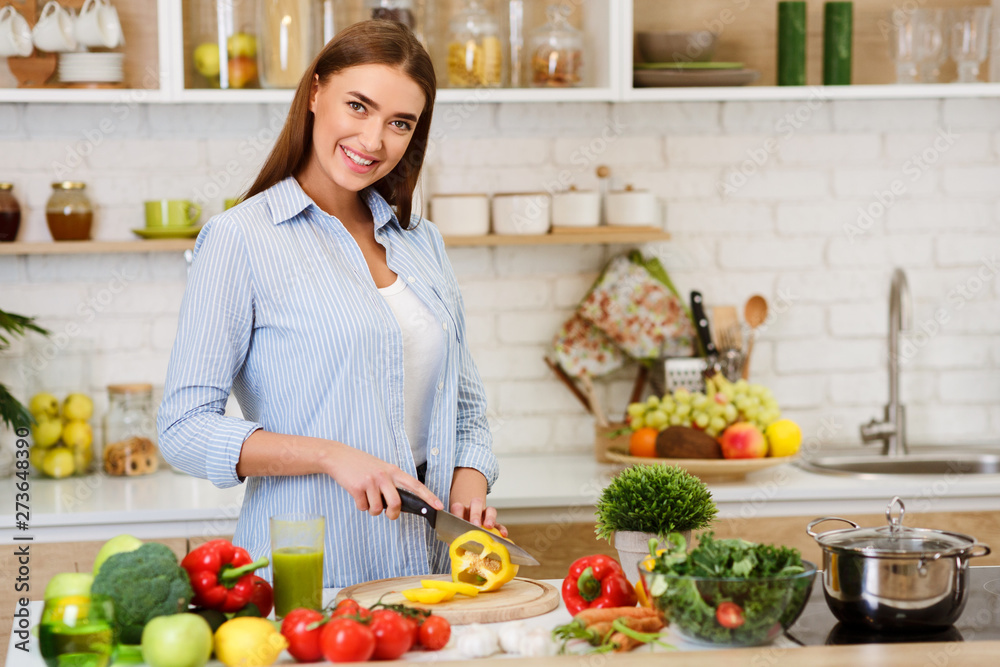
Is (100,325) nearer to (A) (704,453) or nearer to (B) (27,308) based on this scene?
(B) (27,308)

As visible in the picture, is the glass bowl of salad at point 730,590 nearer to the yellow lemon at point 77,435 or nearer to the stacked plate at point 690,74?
the stacked plate at point 690,74

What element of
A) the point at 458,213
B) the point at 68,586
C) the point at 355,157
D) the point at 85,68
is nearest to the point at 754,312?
the point at 458,213

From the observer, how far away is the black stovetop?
3.92 feet

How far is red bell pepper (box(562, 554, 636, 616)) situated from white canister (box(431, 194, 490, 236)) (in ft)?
5.31

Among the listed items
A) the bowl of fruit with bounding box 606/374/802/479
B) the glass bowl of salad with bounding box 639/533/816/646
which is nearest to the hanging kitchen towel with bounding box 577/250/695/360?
the bowl of fruit with bounding box 606/374/802/479

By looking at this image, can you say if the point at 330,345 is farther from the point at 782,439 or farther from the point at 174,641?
the point at 782,439

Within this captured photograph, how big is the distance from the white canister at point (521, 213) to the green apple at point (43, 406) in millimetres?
1289

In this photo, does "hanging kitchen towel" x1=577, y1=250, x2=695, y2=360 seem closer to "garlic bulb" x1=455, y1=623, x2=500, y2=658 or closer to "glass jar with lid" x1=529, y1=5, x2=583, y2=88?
"glass jar with lid" x1=529, y1=5, x2=583, y2=88

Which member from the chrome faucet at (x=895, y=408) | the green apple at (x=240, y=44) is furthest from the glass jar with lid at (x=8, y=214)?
the chrome faucet at (x=895, y=408)

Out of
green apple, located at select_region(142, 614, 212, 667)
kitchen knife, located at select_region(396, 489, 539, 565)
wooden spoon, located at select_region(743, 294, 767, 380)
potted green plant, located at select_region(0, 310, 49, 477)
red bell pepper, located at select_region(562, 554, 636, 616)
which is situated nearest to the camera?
green apple, located at select_region(142, 614, 212, 667)

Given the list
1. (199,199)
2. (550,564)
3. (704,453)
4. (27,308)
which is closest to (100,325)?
A: (27,308)

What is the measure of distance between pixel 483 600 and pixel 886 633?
0.50 m

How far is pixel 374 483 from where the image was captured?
1.46 m

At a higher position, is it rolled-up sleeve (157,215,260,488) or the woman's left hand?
rolled-up sleeve (157,215,260,488)
